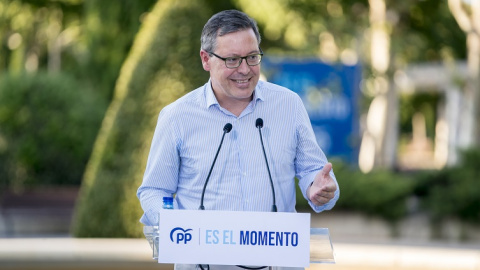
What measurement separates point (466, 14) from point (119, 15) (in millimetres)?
7125

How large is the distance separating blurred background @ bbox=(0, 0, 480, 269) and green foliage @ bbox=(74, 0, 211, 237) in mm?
16

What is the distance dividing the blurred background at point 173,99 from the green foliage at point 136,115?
0.05 ft

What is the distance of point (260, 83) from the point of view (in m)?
3.99

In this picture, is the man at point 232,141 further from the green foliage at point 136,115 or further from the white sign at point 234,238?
the green foliage at point 136,115

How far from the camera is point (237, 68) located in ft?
12.3

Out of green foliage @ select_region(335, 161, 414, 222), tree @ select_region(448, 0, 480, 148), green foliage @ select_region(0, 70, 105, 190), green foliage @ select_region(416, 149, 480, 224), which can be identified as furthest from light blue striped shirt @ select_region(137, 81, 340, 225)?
tree @ select_region(448, 0, 480, 148)

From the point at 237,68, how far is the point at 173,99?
9.97 meters

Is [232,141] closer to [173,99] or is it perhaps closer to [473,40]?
[173,99]

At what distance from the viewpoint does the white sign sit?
3.58 meters

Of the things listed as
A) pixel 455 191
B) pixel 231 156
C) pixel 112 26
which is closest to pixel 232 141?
pixel 231 156

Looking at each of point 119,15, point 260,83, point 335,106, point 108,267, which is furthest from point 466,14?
point 260,83

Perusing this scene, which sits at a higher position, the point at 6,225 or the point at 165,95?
the point at 165,95

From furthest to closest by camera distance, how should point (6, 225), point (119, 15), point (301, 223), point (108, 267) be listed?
point (119, 15) < point (6, 225) < point (108, 267) < point (301, 223)

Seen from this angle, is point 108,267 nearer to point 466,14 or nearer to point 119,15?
point 466,14
